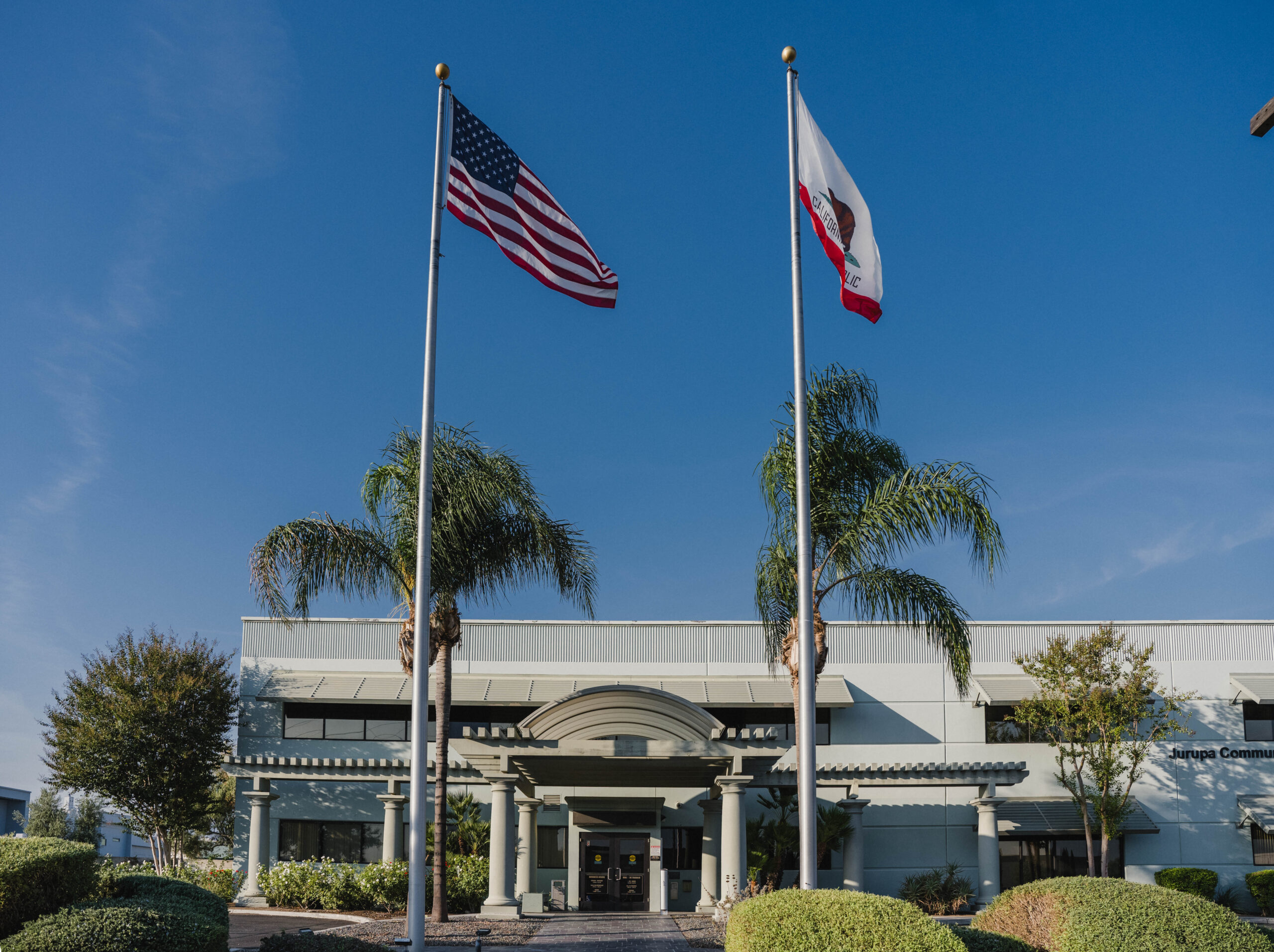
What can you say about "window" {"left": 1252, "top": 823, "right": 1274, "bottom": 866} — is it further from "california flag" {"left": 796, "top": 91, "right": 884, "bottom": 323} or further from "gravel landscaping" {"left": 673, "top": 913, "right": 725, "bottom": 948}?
"california flag" {"left": 796, "top": 91, "right": 884, "bottom": 323}

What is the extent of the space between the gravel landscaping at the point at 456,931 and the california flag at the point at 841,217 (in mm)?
11014

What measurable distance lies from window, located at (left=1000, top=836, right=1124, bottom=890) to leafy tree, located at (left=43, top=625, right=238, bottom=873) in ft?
70.8

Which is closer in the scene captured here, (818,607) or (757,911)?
(757,911)

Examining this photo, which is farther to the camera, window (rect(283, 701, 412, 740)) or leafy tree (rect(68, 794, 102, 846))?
leafy tree (rect(68, 794, 102, 846))

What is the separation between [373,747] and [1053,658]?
18482 millimetres

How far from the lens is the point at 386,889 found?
24.6 metres

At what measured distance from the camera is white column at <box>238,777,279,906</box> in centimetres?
2636

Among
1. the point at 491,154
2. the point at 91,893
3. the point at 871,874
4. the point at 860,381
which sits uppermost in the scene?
the point at 491,154

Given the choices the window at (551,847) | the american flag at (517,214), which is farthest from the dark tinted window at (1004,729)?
the american flag at (517,214)

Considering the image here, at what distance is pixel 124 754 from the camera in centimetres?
2933

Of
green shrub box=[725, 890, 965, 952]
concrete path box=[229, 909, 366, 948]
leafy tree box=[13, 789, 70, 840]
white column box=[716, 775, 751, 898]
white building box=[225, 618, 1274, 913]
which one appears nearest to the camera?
green shrub box=[725, 890, 965, 952]

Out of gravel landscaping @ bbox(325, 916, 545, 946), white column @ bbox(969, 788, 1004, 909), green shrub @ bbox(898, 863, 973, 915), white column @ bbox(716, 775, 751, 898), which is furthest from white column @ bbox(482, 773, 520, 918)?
white column @ bbox(969, 788, 1004, 909)

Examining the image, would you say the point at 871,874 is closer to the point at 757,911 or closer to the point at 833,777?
the point at 833,777

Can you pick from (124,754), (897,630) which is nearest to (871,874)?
(897,630)
